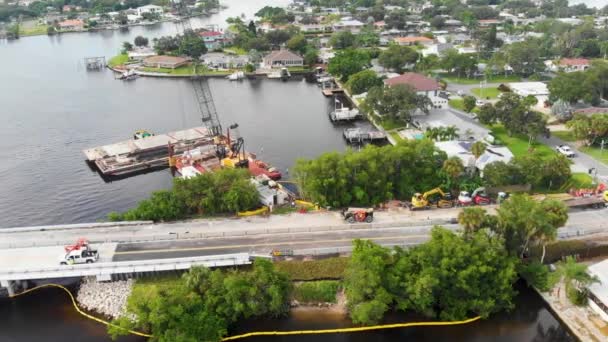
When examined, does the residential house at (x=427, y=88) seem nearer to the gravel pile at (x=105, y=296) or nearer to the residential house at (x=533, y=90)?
the residential house at (x=533, y=90)

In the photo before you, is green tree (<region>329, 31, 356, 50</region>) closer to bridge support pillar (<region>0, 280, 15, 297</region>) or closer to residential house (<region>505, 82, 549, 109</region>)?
residential house (<region>505, 82, 549, 109</region>)

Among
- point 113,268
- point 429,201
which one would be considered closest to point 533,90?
point 429,201

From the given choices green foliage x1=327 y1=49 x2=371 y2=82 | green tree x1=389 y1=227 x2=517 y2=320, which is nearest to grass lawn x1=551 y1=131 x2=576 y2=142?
green tree x1=389 y1=227 x2=517 y2=320

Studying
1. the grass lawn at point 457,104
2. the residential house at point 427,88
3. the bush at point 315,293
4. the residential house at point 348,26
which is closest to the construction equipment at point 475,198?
the bush at point 315,293

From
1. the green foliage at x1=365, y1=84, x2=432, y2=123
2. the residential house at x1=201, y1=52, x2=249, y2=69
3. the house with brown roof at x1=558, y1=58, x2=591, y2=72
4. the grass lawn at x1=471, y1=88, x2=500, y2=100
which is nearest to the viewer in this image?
the green foliage at x1=365, y1=84, x2=432, y2=123

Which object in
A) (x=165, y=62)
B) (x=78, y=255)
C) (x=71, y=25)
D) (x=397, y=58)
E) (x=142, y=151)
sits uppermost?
(x=71, y=25)

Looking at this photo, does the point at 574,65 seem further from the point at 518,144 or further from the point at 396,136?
the point at 396,136

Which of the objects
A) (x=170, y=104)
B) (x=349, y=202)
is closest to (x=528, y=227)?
(x=349, y=202)
